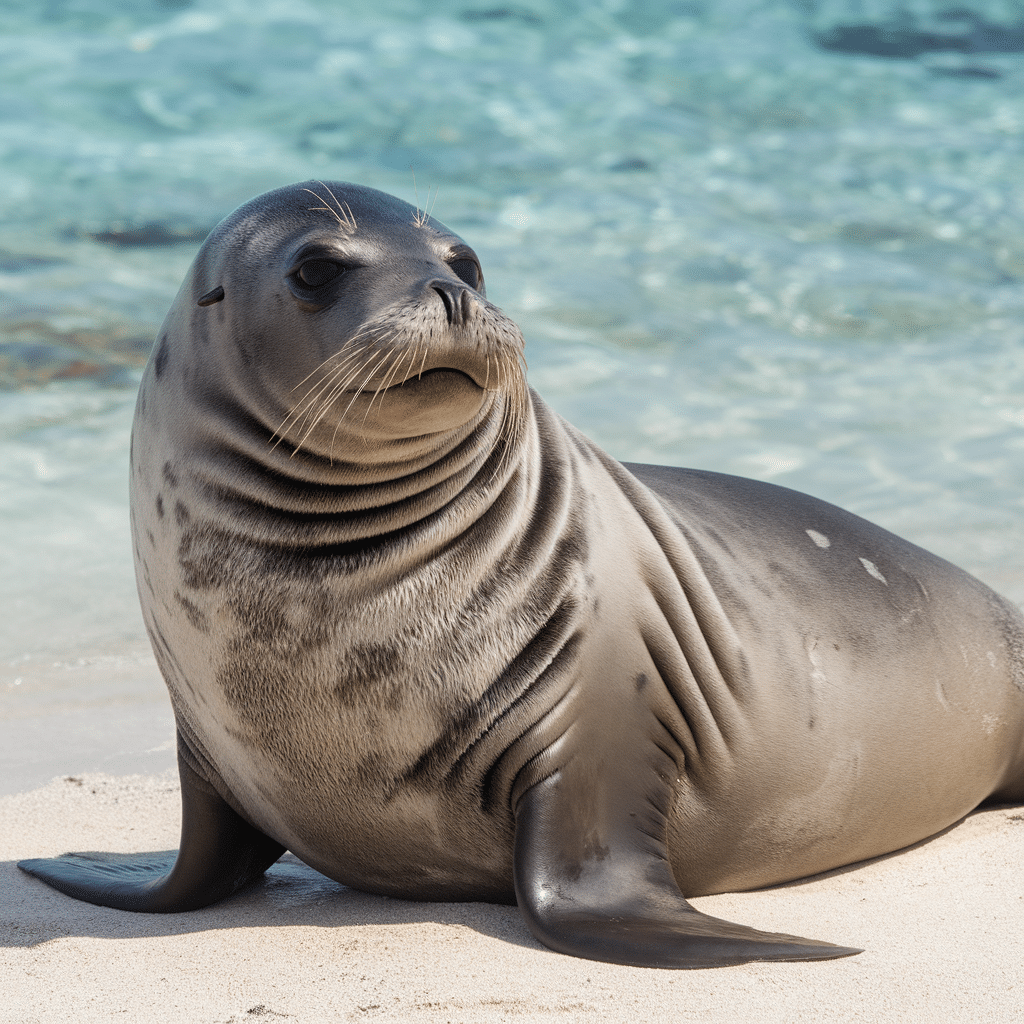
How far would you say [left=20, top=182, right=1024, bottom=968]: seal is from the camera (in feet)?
9.32

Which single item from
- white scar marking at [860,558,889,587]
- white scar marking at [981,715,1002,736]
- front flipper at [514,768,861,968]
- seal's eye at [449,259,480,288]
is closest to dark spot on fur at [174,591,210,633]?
front flipper at [514,768,861,968]

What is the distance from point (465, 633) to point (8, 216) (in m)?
11.2

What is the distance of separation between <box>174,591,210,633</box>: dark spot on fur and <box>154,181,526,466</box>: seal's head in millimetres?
403

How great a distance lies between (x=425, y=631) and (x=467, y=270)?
32.1 inches

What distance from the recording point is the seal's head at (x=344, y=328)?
8.93 feet

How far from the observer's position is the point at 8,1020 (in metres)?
2.47

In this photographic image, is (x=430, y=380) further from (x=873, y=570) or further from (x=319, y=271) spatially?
(x=873, y=570)

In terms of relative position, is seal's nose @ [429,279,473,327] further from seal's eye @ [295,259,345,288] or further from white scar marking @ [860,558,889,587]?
white scar marking @ [860,558,889,587]

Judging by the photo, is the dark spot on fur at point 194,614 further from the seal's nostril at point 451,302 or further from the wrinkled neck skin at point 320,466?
the seal's nostril at point 451,302

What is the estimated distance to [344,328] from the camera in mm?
2852

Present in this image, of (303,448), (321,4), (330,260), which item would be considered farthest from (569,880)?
(321,4)

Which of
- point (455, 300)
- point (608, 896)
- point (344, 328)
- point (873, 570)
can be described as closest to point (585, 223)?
point (873, 570)

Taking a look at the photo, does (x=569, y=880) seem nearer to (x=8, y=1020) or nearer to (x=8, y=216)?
(x=8, y=1020)

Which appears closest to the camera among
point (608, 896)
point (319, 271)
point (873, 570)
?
point (608, 896)
